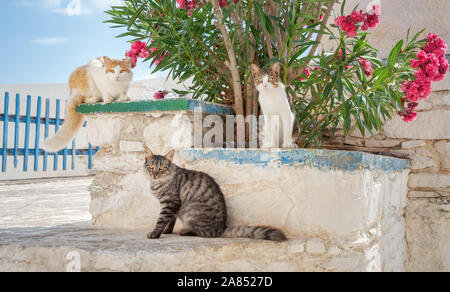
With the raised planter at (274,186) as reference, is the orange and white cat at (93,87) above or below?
above

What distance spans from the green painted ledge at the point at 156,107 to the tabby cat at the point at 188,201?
0.33 metres

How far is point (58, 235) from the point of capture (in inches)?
89.3

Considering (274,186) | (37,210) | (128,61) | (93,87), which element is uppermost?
(128,61)

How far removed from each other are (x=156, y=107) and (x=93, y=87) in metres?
0.71

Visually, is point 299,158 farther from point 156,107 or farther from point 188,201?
point 156,107

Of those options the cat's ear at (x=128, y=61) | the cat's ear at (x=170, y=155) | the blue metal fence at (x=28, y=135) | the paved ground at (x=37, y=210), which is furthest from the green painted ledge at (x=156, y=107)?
the blue metal fence at (x=28, y=135)

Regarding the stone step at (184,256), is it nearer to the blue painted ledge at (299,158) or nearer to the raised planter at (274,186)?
the raised planter at (274,186)

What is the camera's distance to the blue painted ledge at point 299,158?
1.89 m

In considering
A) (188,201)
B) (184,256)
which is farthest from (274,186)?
(184,256)

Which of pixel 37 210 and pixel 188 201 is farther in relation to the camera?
pixel 37 210

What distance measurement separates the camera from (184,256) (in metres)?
1.74

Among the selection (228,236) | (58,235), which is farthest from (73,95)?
(228,236)

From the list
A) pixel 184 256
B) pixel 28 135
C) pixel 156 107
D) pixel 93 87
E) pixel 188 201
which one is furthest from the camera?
pixel 28 135
